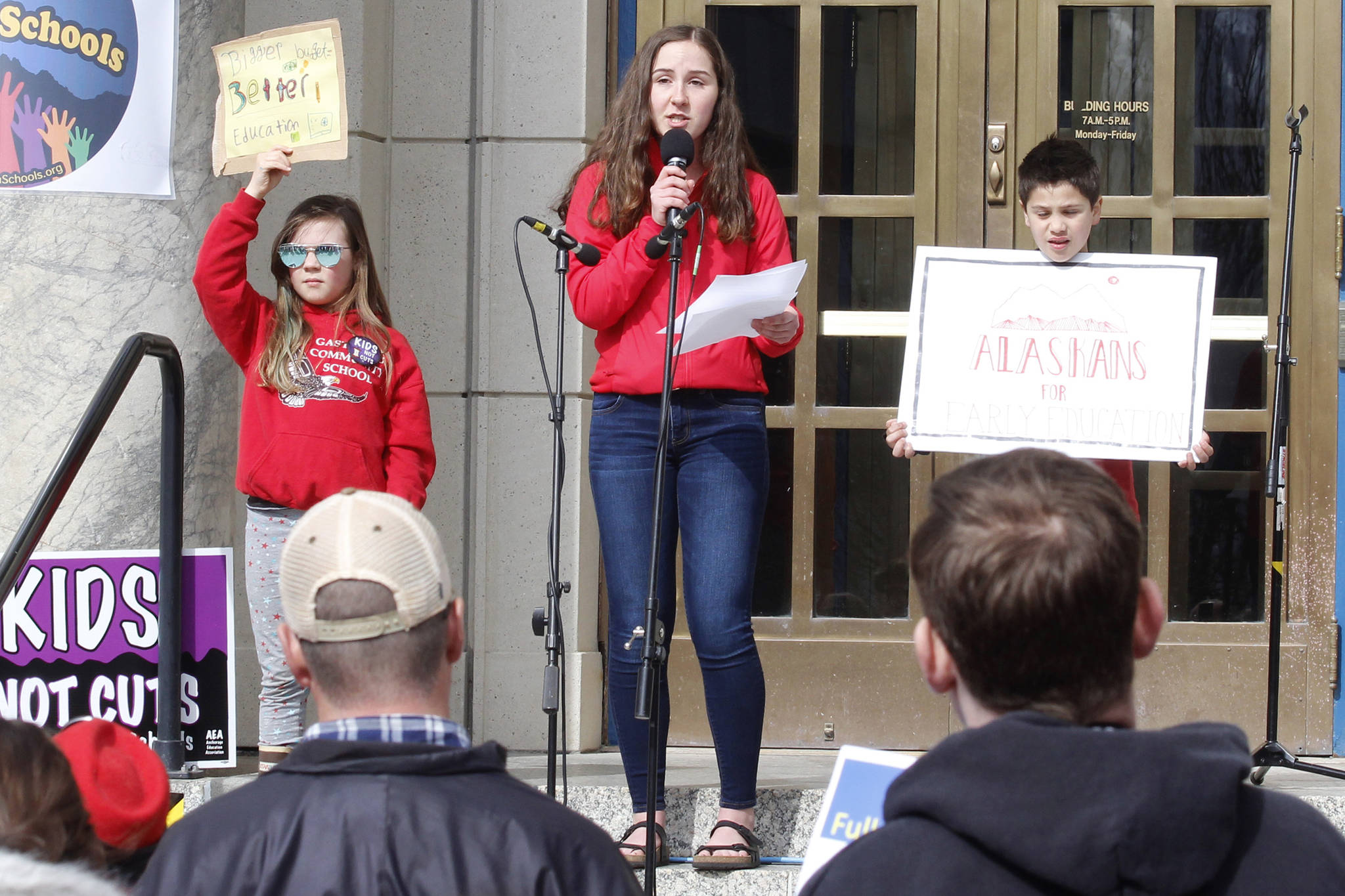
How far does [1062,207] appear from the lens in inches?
138

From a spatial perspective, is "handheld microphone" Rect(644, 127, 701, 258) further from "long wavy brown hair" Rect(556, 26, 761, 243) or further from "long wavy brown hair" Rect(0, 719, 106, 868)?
"long wavy brown hair" Rect(0, 719, 106, 868)

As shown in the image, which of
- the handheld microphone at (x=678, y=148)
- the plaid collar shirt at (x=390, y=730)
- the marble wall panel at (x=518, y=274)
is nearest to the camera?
the plaid collar shirt at (x=390, y=730)

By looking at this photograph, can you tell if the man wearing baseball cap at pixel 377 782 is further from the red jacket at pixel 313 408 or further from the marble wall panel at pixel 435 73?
the marble wall panel at pixel 435 73

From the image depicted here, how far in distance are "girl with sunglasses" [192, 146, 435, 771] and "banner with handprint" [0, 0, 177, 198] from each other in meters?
0.58

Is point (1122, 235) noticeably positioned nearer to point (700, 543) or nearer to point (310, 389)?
point (700, 543)

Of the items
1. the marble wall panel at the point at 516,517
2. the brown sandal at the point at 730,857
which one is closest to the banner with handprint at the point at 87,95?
the marble wall panel at the point at 516,517

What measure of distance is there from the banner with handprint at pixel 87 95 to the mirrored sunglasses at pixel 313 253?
24.4 inches

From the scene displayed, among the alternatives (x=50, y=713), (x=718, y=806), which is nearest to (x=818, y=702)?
(x=718, y=806)

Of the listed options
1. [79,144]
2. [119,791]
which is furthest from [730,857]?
[79,144]

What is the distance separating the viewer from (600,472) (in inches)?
135

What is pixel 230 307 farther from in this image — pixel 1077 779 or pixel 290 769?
pixel 1077 779

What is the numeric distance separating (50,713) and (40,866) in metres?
2.33

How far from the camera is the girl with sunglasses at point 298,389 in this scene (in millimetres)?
3570

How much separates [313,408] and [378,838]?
2.29 meters
